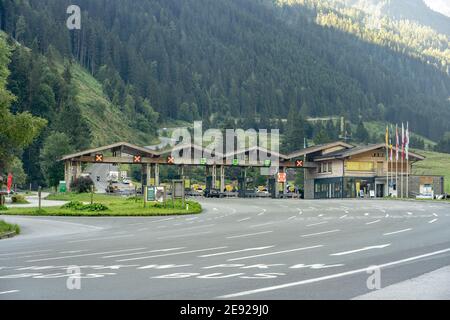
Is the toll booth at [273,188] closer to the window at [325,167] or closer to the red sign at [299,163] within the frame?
the red sign at [299,163]

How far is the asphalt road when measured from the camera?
39.6 feet

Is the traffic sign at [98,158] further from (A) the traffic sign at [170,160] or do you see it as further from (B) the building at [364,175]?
(B) the building at [364,175]

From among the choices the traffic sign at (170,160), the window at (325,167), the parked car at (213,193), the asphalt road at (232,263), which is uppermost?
the traffic sign at (170,160)

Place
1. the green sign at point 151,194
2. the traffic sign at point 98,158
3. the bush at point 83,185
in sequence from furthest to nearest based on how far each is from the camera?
the traffic sign at point 98,158, the bush at point 83,185, the green sign at point 151,194

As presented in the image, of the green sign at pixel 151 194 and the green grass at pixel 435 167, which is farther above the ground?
the green grass at pixel 435 167

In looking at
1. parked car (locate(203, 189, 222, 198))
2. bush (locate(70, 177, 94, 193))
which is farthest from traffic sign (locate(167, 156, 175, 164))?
bush (locate(70, 177, 94, 193))

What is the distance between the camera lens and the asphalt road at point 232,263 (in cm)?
1206

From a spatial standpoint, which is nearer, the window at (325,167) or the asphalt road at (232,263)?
the asphalt road at (232,263)

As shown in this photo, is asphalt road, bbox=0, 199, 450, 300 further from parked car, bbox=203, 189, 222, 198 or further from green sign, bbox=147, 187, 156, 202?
parked car, bbox=203, 189, 222, 198

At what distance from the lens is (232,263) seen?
55.0ft

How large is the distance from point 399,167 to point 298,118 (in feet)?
340

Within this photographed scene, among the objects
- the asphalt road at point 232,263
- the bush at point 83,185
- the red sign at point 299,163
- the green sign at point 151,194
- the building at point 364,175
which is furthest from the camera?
the red sign at point 299,163

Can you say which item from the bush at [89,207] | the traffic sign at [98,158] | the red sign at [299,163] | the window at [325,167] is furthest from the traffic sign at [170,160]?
the bush at [89,207]

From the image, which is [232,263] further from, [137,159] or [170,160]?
[170,160]
